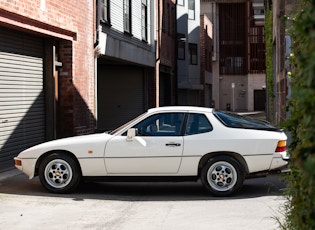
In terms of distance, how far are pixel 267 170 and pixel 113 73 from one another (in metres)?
17.8

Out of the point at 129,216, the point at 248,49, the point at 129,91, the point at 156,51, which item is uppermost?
the point at 248,49

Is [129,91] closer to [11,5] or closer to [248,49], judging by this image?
[11,5]

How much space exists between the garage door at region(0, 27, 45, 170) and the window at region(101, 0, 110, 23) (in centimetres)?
478

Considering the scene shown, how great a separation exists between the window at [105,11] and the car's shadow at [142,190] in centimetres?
892

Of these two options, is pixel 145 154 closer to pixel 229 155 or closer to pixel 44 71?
pixel 229 155

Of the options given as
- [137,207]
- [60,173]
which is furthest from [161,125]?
[60,173]

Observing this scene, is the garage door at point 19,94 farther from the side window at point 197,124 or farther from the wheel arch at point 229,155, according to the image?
the wheel arch at point 229,155

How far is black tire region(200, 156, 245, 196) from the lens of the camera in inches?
337

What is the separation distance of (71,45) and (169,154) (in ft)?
22.3

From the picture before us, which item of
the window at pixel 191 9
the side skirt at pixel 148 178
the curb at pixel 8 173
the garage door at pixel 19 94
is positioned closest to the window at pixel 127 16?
the garage door at pixel 19 94

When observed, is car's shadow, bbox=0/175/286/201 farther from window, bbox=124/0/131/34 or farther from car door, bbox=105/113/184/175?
window, bbox=124/0/131/34

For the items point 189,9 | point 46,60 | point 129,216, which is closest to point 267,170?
point 129,216

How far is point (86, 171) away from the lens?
877cm

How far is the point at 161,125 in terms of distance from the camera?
8.92 m
